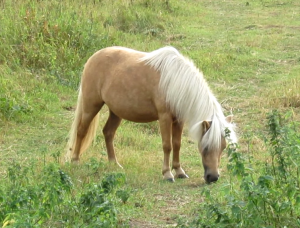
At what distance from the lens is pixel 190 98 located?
6.35 m

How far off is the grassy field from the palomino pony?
10.4 inches

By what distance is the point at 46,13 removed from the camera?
10.8m

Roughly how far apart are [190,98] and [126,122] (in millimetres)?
2290

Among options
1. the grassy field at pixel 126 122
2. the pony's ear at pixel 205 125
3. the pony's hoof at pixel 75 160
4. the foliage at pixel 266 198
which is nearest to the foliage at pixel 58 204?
the grassy field at pixel 126 122

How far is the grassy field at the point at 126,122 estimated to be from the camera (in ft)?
14.5

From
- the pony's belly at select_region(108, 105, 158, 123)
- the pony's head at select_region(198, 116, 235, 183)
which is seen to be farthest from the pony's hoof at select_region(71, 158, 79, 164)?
the pony's head at select_region(198, 116, 235, 183)

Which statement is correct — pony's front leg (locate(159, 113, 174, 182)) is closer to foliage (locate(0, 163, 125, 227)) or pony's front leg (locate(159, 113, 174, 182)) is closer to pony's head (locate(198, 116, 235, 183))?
pony's head (locate(198, 116, 235, 183))

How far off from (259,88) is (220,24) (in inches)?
192

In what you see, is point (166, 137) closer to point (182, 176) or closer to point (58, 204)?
point (182, 176)

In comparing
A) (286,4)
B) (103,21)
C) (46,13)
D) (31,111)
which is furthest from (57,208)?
(286,4)

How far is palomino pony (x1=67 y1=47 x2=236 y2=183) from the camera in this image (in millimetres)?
6250

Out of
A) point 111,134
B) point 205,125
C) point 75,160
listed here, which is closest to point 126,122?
point 111,134

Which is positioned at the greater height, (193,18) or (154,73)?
(154,73)

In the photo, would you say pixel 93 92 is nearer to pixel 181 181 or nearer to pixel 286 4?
pixel 181 181
